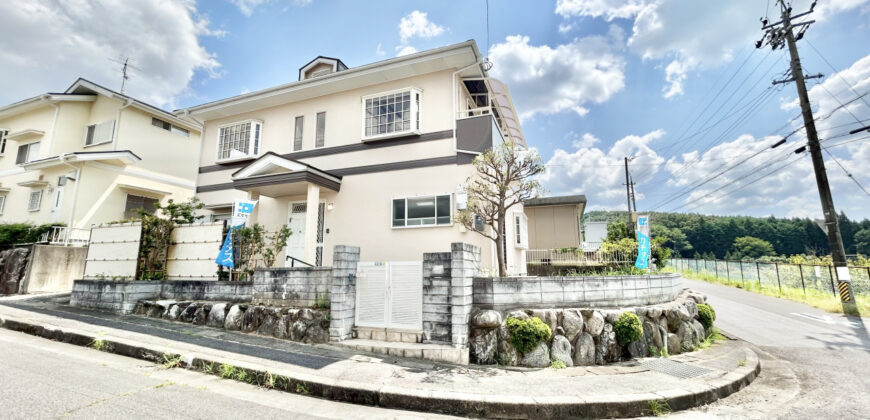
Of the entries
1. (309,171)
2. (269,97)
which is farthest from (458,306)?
(269,97)

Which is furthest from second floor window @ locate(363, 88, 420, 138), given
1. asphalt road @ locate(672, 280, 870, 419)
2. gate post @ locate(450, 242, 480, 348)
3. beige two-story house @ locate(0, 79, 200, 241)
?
beige two-story house @ locate(0, 79, 200, 241)

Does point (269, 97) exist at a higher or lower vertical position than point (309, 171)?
higher

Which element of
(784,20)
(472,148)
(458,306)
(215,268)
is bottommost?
(458,306)

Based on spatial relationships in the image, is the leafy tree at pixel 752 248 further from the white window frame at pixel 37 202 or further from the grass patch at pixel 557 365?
the white window frame at pixel 37 202

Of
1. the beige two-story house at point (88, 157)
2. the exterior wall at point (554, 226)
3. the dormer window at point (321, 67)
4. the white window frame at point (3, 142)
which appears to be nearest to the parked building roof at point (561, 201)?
the exterior wall at point (554, 226)

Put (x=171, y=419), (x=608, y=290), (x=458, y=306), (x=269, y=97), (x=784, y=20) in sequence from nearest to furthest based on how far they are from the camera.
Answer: (x=171, y=419) → (x=458, y=306) → (x=608, y=290) → (x=269, y=97) → (x=784, y=20)

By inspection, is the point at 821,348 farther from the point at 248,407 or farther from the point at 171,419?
the point at 171,419

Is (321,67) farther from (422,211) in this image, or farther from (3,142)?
(3,142)

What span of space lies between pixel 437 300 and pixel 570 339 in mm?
2393

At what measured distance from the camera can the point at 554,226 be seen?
18656mm

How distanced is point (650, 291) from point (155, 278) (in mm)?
11670

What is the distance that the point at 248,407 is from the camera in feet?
12.4

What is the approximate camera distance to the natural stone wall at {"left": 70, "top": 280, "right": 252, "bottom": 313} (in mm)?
7621

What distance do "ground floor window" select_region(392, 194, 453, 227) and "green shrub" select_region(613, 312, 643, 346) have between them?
451 centimetres
